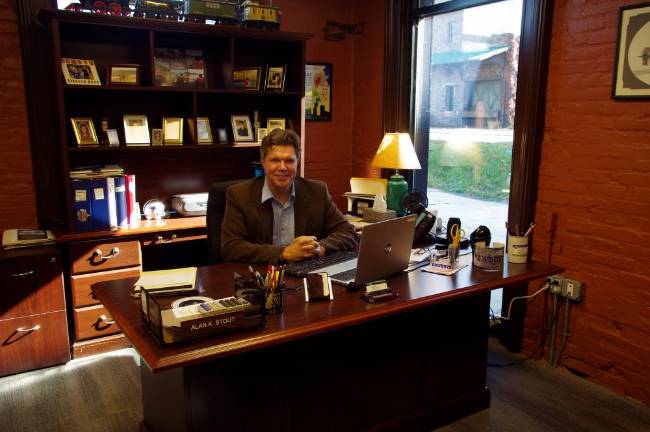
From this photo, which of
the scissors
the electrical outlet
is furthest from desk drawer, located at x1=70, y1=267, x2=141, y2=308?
the electrical outlet

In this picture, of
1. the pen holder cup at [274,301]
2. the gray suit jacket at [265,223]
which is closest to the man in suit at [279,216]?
the gray suit jacket at [265,223]

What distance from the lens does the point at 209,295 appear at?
1887mm

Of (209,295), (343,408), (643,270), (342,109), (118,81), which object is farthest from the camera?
(342,109)

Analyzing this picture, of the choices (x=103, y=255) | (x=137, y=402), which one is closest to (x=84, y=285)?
(x=103, y=255)

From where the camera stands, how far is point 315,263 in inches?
89.5

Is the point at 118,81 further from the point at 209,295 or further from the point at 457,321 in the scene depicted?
the point at 457,321

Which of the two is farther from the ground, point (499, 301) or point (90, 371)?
point (499, 301)

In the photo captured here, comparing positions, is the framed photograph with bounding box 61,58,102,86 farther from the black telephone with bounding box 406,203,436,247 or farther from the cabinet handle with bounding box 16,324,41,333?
the black telephone with bounding box 406,203,436,247

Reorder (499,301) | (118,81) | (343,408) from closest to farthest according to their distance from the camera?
(343,408), (118,81), (499,301)

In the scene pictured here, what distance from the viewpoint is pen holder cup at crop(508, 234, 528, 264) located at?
90.2 inches

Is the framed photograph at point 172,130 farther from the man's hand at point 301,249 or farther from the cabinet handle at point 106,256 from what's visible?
the man's hand at point 301,249

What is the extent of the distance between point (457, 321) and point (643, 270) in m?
0.99

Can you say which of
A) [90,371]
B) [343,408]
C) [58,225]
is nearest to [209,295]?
[343,408]

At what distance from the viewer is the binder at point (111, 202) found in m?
3.08
